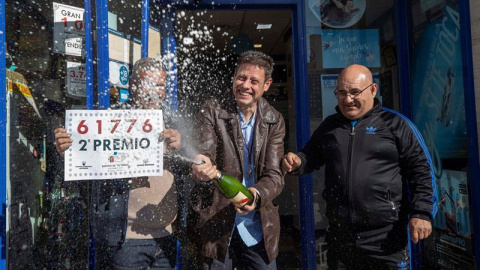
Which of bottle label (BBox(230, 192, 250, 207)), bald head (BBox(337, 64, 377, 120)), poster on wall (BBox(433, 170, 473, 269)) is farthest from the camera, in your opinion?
poster on wall (BBox(433, 170, 473, 269))

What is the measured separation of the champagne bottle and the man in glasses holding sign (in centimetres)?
34

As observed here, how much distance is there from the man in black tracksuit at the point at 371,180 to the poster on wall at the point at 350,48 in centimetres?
130

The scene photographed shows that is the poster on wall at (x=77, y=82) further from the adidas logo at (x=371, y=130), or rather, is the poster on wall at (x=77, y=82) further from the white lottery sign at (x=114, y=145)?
the adidas logo at (x=371, y=130)

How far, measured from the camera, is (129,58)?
3.52 m

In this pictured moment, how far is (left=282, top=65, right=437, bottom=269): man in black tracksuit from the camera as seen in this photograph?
2578mm

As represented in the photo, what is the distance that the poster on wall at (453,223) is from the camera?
344 centimetres

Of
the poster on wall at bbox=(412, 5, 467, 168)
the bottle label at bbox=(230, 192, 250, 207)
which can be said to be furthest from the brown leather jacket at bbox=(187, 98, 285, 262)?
the poster on wall at bbox=(412, 5, 467, 168)

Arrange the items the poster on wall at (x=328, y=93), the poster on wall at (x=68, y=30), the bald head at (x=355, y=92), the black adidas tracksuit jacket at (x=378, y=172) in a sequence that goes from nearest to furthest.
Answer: the black adidas tracksuit jacket at (x=378, y=172) → the bald head at (x=355, y=92) → the poster on wall at (x=68, y=30) → the poster on wall at (x=328, y=93)

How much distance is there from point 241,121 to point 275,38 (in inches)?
62.6

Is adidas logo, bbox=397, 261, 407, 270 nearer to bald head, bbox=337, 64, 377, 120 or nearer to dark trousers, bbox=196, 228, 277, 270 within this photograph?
dark trousers, bbox=196, 228, 277, 270

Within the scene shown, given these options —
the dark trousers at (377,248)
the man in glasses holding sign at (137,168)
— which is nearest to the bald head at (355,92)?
the dark trousers at (377,248)

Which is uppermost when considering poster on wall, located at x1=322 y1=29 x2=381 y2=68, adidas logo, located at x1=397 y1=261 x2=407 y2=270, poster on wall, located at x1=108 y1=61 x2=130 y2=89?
poster on wall, located at x1=322 y1=29 x2=381 y2=68

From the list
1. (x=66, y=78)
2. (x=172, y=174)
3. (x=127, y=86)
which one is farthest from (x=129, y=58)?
(x=172, y=174)

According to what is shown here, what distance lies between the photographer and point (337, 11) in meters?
4.00
